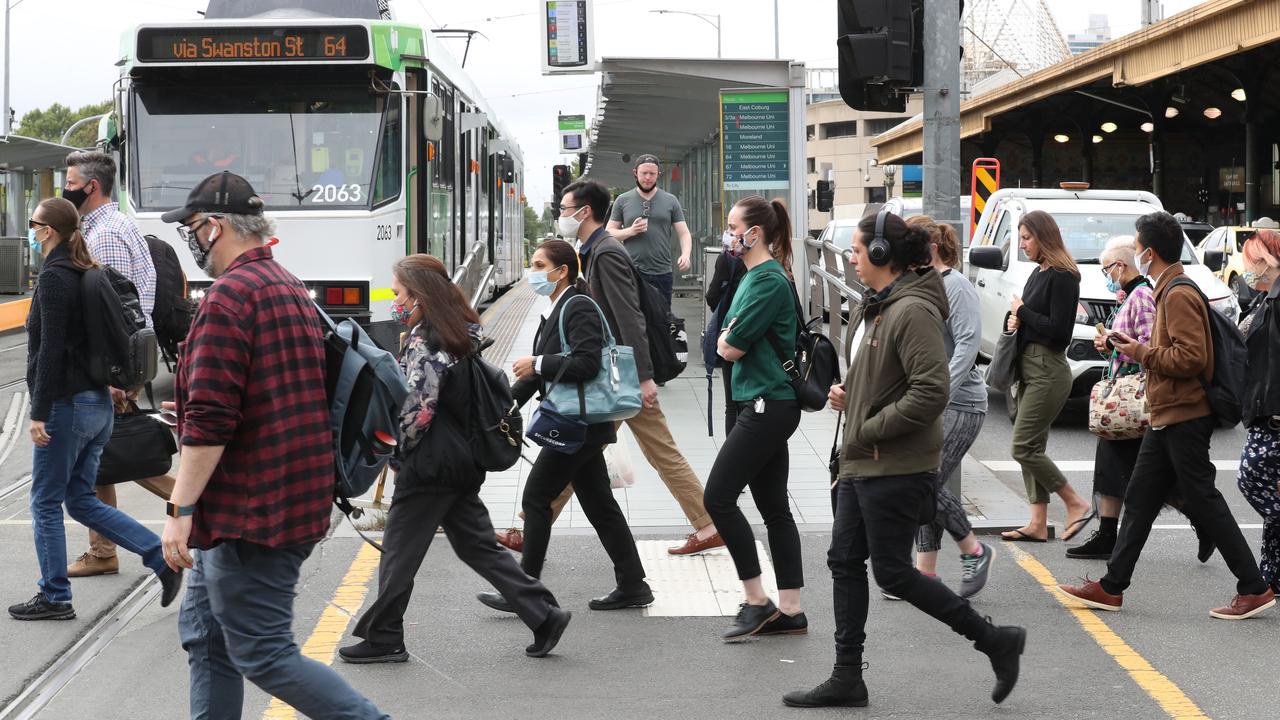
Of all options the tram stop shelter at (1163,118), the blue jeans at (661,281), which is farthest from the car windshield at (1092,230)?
the tram stop shelter at (1163,118)

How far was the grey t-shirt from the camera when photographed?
1232 centimetres

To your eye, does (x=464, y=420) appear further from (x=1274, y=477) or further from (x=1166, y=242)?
(x=1274, y=477)

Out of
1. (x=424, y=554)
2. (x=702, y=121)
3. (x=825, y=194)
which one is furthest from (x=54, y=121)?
(x=424, y=554)

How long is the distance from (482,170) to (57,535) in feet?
49.4

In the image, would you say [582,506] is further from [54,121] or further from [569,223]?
[54,121]

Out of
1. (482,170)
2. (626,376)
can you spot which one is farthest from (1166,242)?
(482,170)

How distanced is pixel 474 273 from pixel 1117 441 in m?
11.3

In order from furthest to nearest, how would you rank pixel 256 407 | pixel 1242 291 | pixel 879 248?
pixel 1242 291
pixel 879 248
pixel 256 407

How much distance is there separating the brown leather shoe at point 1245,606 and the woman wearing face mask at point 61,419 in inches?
179

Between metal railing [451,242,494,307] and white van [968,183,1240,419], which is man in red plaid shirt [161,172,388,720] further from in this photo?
metal railing [451,242,494,307]

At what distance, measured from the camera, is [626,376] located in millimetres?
6320

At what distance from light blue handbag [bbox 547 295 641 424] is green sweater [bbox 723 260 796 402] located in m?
0.53

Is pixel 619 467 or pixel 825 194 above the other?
pixel 825 194

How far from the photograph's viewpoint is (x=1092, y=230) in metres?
14.3
